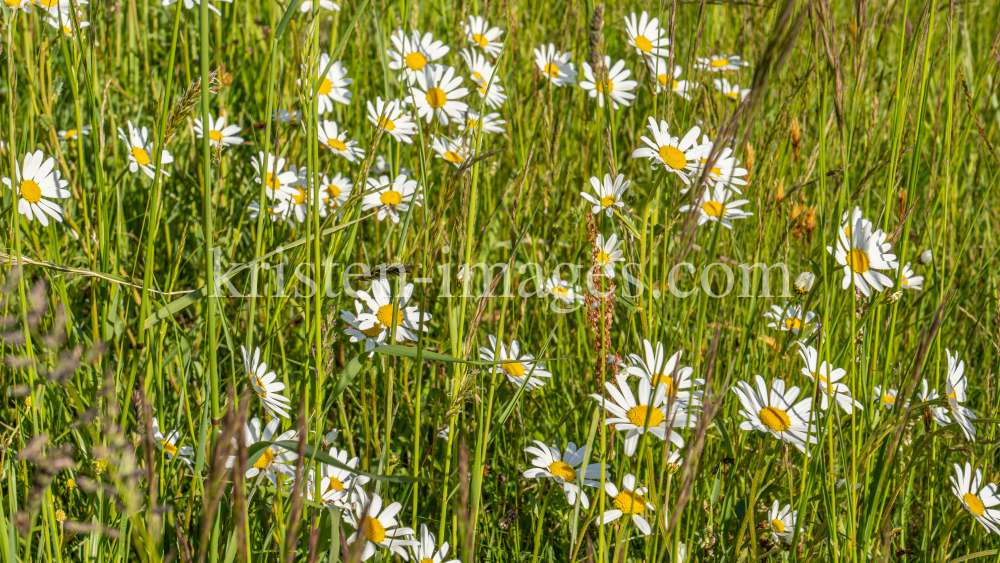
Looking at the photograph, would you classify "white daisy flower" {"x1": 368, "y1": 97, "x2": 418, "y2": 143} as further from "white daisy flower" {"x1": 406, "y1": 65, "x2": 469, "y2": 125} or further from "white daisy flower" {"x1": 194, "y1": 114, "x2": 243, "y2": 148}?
"white daisy flower" {"x1": 194, "y1": 114, "x2": 243, "y2": 148}

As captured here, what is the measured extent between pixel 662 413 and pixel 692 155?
1.86ft

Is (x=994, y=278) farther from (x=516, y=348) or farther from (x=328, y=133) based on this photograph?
(x=328, y=133)

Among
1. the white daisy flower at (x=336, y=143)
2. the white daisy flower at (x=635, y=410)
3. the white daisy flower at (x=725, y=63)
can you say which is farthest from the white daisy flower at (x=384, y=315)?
the white daisy flower at (x=725, y=63)

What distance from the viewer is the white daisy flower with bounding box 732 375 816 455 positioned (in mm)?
1250

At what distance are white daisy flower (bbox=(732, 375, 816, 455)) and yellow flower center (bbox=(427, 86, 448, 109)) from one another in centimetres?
120

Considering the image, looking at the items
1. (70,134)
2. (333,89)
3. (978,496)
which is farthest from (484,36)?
(978,496)

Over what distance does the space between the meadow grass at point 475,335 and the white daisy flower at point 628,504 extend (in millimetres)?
11

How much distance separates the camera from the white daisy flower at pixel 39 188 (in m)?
1.51

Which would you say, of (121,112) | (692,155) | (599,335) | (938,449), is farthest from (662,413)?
(121,112)

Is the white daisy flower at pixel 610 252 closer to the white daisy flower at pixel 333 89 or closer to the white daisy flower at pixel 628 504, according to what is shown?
the white daisy flower at pixel 628 504

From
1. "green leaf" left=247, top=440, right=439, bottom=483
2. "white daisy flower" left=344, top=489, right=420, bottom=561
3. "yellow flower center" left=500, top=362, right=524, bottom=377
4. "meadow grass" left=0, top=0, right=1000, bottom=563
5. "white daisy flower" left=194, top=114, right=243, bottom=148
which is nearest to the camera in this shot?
"green leaf" left=247, top=440, right=439, bottom=483

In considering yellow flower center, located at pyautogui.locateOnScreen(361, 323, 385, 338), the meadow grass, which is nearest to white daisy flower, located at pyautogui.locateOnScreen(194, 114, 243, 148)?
the meadow grass

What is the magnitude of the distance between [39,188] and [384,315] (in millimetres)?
815

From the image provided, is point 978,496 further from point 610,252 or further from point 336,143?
point 336,143
